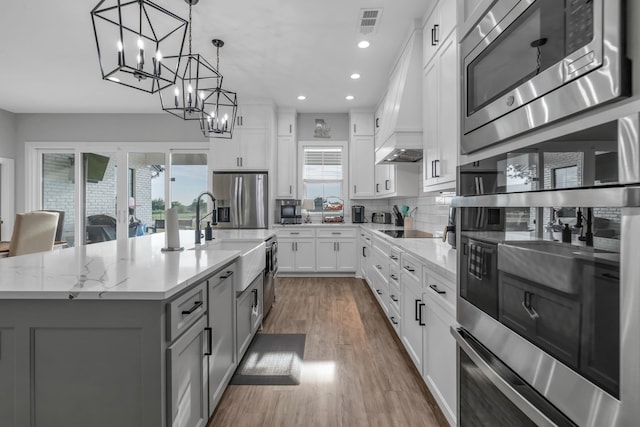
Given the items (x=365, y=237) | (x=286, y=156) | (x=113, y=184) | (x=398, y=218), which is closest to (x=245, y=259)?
(x=365, y=237)

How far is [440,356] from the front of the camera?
172 cm

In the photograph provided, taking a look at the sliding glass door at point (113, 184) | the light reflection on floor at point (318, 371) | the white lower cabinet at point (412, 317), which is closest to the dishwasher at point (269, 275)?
the light reflection on floor at point (318, 371)

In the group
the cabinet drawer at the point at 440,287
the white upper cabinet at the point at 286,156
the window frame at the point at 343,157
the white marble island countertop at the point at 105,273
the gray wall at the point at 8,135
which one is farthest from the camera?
the window frame at the point at 343,157

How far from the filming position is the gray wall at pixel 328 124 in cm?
586

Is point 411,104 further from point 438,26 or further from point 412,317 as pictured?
point 412,317

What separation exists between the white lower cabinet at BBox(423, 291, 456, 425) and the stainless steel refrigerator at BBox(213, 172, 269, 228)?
12.1ft

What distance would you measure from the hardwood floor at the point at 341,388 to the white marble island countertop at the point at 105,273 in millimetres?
885

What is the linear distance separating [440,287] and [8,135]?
7.58 metres

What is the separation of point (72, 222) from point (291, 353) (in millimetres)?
5587

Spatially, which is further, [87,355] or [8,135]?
[8,135]

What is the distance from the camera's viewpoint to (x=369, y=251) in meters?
4.43

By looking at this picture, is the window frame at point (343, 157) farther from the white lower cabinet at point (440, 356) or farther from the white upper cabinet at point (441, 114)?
the white lower cabinet at point (440, 356)

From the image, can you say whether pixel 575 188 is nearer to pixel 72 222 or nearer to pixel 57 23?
pixel 57 23

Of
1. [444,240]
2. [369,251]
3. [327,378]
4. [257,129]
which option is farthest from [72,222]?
[444,240]
